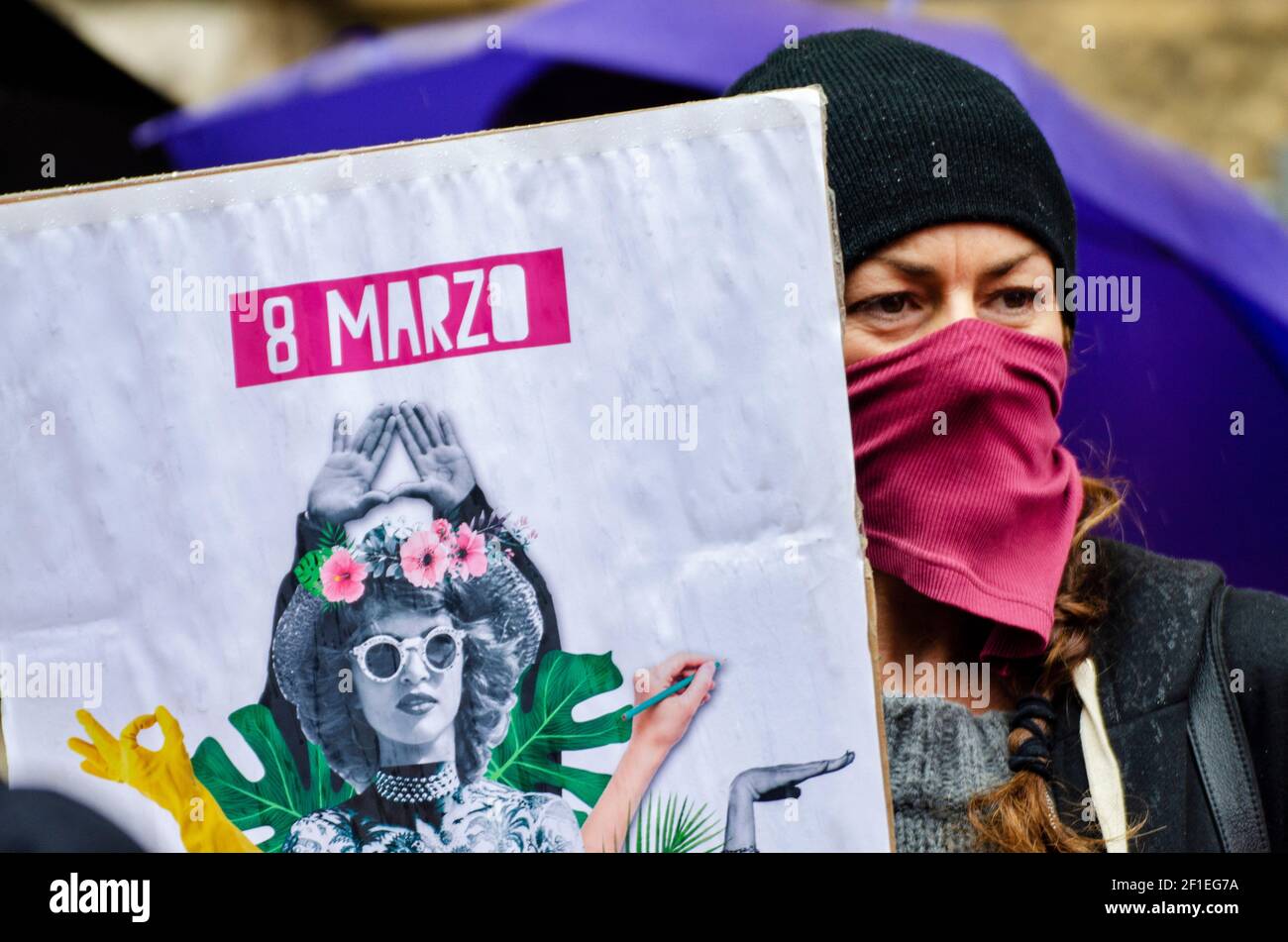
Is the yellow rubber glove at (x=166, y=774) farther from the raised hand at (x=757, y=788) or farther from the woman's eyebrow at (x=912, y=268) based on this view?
the woman's eyebrow at (x=912, y=268)

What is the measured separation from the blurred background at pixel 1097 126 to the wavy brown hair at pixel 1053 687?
0.66 metres

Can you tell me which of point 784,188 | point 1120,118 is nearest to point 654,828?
point 784,188

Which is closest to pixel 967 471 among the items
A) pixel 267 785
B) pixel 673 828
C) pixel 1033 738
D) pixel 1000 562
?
pixel 1000 562

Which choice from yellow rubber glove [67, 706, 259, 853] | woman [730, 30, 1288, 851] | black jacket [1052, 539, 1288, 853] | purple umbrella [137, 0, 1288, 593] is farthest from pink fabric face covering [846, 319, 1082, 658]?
yellow rubber glove [67, 706, 259, 853]

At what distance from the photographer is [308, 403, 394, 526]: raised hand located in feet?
5.80

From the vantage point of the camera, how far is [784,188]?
1.70 m

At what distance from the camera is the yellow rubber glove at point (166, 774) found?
70.6 inches

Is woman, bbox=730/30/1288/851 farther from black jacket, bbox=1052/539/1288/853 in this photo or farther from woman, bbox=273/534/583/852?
woman, bbox=273/534/583/852

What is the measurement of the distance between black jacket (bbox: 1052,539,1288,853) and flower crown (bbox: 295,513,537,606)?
866 mm

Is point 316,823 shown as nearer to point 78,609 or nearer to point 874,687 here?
point 78,609

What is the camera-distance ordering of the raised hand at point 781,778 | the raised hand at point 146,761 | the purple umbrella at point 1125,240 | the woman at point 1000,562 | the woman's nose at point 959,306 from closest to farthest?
the raised hand at point 781,778 → the raised hand at point 146,761 → the woman at point 1000,562 → the woman's nose at point 959,306 → the purple umbrella at point 1125,240

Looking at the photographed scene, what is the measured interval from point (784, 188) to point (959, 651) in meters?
0.80

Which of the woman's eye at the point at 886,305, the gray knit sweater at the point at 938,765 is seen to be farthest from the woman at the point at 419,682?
the woman's eye at the point at 886,305
